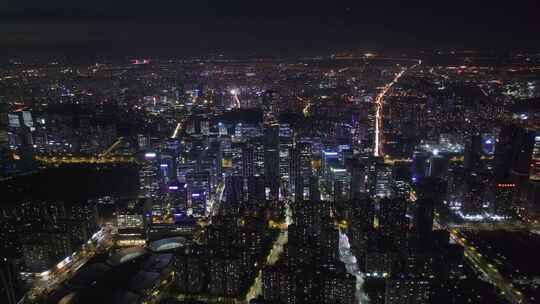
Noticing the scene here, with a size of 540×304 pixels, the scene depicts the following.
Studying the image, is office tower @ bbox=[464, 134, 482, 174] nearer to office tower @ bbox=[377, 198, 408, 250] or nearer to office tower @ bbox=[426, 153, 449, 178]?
office tower @ bbox=[426, 153, 449, 178]

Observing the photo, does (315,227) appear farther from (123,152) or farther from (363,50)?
(123,152)

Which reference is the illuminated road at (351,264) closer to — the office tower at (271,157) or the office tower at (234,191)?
the office tower at (234,191)

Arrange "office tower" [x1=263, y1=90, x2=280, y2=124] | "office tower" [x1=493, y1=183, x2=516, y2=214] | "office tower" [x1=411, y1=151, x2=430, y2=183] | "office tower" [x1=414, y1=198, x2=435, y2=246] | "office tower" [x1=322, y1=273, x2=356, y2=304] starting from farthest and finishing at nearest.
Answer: "office tower" [x1=263, y1=90, x2=280, y2=124]
"office tower" [x1=411, y1=151, x2=430, y2=183]
"office tower" [x1=493, y1=183, x2=516, y2=214]
"office tower" [x1=414, y1=198, x2=435, y2=246]
"office tower" [x1=322, y1=273, x2=356, y2=304]

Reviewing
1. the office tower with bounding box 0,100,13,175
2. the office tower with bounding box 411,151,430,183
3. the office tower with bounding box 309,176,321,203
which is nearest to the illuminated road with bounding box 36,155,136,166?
the office tower with bounding box 0,100,13,175

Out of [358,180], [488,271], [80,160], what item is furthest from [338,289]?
[80,160]

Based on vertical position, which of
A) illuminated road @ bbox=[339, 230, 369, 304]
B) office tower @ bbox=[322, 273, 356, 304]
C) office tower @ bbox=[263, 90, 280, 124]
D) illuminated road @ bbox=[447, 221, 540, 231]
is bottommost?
illuminated road @ bbox=[339, 230, 369, 304]

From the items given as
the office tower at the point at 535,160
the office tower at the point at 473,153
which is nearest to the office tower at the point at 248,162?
the office tower at the point at 473,153
